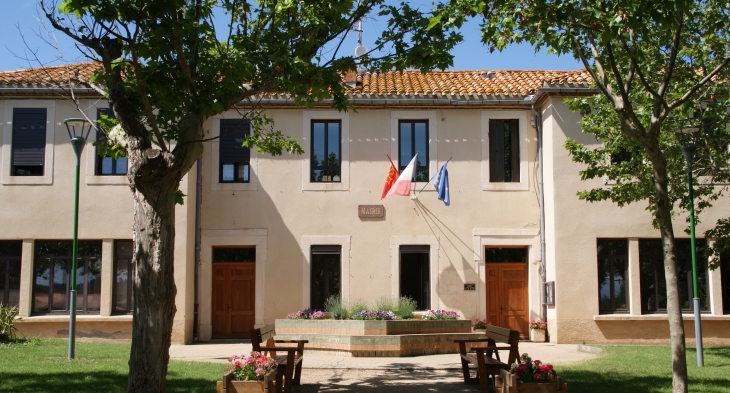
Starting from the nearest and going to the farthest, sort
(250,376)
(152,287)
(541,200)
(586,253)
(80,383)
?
1. (152,287)
2. (250,376)
3. (80,383)
4. (586,253)
5. (541,200)

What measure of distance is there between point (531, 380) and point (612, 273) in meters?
10.5

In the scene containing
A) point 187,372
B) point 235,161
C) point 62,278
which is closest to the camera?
point 187,372

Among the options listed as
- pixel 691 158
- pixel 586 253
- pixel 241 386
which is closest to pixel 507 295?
pixel 586 253

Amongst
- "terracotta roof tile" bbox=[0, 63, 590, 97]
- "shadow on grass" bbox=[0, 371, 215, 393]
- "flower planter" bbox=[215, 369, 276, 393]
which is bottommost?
"shadow on grass" bbox=[0, 371, 215, 393]

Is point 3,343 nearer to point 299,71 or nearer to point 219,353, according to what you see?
point 219,353

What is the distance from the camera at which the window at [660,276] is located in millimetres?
17797

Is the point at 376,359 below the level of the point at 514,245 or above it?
below

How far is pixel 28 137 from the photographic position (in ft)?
59.3

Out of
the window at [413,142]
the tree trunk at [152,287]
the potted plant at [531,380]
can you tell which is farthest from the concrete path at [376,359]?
the window at [413,142]

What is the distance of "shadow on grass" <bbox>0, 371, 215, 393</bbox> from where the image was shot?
9500 millimetres

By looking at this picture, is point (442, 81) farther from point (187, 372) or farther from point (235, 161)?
point (187, 372)

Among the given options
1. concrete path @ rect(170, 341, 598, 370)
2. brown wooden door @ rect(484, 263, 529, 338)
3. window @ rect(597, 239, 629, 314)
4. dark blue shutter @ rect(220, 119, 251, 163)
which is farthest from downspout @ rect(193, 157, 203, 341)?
window @ rect(597, 239, 629, 314)

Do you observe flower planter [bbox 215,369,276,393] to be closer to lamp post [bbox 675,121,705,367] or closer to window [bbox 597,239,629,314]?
lamp post [bbox 675,121,705,367]

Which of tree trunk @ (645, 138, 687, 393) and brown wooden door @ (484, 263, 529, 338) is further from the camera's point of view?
brown wooden door @ (484, 263, 529, 338)
